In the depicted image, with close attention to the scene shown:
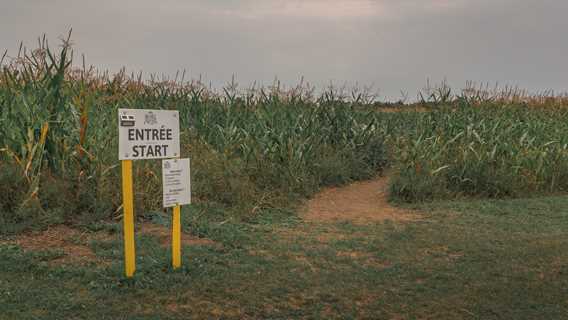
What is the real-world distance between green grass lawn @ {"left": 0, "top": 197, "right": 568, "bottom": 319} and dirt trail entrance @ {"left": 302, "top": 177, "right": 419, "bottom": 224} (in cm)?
112

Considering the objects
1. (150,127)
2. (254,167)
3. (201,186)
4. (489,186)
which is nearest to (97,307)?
(150,127)

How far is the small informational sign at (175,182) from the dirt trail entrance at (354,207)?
3.76m

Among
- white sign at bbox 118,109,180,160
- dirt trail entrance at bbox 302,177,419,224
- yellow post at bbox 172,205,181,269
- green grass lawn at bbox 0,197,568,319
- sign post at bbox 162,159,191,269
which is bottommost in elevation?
green grass lawn at bbox 0,197,568,319

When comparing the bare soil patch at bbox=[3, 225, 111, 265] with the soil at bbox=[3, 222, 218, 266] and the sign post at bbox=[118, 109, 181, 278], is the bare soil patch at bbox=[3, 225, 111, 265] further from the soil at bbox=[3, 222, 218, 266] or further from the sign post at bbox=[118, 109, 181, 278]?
the sign post at bbox=[118, 109, 181, 278]

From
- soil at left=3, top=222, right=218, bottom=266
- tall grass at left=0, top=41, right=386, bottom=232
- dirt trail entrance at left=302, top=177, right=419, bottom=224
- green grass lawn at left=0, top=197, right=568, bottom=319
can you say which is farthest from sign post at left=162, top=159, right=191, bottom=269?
dirt trail entrance at left=302, top=177, right=419, bottom=224

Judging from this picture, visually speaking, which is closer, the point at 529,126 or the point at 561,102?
the point at 529,126

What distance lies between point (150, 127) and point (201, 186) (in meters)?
4.02

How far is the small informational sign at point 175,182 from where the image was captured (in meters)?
5.21

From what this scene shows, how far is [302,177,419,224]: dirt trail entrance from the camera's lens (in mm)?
9117

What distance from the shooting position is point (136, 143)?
4906mm

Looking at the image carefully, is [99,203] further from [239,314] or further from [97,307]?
[239,314]

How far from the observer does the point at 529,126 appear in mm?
13492

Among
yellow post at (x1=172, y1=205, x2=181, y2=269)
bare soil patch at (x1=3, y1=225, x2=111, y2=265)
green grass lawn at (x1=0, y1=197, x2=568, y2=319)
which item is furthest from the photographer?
bare soil patch at (x1=3, y1=225, x2=111, y2=265)

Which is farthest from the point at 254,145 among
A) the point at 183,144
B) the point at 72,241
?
the point at 72,241
